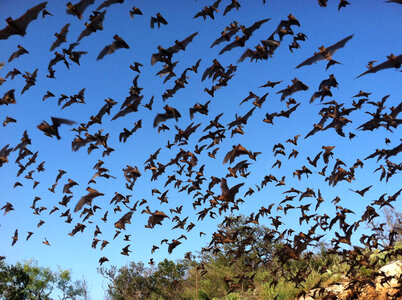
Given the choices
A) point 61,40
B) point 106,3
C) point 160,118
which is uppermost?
point 61,40

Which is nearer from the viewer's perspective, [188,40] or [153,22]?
[188,40]

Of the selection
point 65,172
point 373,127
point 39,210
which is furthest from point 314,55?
point 39,210

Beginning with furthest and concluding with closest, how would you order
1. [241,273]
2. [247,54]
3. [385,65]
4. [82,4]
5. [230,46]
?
[241,273]
[230,46]
[247,54]
[82,4]
[385,65]

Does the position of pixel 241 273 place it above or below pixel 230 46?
below

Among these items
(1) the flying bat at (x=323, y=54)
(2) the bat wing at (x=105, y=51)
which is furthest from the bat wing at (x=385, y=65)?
(2) the bat wing at (x=105, y=51)

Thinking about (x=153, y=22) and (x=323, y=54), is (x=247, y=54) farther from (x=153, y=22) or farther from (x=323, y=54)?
(x=153, y=22)

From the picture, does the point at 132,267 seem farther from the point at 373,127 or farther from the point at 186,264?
the point at 373,127

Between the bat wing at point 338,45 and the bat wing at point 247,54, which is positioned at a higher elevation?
the bat wing at point 247,54

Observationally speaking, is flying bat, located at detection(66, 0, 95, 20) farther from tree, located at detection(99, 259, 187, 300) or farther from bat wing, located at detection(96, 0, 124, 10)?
tree, located at detection(99, 259, 187, 300)

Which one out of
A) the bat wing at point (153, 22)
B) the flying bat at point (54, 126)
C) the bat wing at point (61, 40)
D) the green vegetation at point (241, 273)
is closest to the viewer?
the flying bat at point (54, 126)

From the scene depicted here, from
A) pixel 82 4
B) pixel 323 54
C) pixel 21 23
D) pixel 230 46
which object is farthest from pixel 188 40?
pixel 21 23

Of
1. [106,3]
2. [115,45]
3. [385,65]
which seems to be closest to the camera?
[385,65]

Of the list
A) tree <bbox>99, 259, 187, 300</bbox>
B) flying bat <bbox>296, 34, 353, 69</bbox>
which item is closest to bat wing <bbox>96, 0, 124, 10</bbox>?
flying bat <bbox>296, 34, 353, 69</bbox>

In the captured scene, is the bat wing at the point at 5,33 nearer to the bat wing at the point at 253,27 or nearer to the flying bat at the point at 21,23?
the flying bat at the point at 21,23
